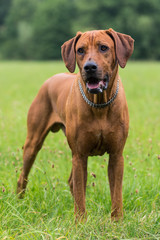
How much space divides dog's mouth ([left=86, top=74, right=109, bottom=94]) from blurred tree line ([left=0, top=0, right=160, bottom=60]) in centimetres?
4967

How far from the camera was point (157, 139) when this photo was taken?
5.68m

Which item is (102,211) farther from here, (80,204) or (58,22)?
(58,22)

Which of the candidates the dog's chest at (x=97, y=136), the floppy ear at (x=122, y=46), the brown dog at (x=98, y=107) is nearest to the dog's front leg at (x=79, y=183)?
the brown dog at (x=98, y=107)

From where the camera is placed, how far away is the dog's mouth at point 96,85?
3016 mm

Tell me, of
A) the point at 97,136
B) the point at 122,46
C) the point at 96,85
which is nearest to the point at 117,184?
the point at 97,136

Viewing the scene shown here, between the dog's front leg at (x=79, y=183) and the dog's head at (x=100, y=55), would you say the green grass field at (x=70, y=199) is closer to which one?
the dog's front leg at (x=79, y=183)

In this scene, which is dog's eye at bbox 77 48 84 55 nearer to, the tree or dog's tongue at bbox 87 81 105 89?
dog's tongue at bbox 87 81 105 89

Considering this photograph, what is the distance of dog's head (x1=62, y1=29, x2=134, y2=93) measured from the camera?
9.66 ft

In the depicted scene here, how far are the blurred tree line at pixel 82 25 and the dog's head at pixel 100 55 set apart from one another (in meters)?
49.5

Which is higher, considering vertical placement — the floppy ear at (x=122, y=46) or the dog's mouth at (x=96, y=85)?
the floppy ear at (x=122, y=46)

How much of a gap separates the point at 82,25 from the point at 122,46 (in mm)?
56003

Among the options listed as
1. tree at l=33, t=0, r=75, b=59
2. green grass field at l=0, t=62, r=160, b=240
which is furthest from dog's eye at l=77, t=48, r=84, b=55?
tree at l=33, t=0, r=75, b=59

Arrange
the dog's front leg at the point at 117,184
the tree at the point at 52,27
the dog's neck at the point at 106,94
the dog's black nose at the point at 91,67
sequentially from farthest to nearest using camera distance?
the tree at the point at 52,27 < the dog's front leg at the point at 117,184 < the dog's neck at the point at 106,94 < the dog's black nose at the point at 91,67

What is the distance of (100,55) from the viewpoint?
3.02m
